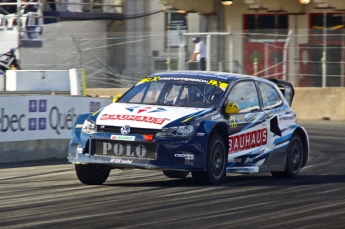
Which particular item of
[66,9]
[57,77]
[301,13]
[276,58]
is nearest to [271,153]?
[57,77]

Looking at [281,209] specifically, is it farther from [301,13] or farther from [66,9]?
[66,9]

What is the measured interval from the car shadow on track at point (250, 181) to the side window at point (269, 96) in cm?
104

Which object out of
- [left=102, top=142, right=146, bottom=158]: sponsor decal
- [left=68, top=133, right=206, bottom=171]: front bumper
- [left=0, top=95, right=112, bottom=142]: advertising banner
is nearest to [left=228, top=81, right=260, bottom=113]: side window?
[left=68, top=133, right=206, bottom=171]: front bumper

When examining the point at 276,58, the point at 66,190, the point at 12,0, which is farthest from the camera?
the point at 12,0

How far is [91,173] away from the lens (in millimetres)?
10273

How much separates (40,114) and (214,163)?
444 cm

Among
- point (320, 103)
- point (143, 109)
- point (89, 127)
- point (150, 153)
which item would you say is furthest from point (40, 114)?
point (320, 103)

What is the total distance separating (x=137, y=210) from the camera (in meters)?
8.17

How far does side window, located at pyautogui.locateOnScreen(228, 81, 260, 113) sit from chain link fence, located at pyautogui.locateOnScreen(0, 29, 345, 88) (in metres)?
11.1

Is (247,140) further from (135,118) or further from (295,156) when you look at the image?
(135,118)

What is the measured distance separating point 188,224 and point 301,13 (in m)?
22.3

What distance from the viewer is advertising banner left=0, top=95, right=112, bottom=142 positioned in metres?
13.2

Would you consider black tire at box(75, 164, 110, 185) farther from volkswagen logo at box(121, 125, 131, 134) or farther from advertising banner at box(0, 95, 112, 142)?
advertising banner at box(0, 95, 112, 142)

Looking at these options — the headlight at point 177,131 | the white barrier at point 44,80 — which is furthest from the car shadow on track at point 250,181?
the white barrier at point 44,80
